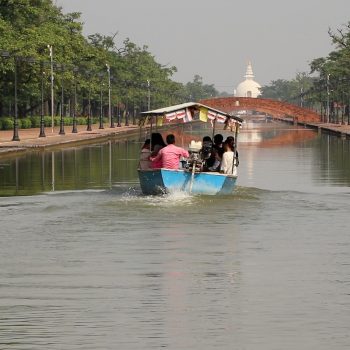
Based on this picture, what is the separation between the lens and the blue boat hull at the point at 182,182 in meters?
27.7

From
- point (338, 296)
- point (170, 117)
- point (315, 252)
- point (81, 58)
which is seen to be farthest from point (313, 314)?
point (81, 58)

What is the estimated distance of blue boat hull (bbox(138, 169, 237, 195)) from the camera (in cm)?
2769

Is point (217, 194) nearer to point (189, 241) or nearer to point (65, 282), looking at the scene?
point (189, 241)

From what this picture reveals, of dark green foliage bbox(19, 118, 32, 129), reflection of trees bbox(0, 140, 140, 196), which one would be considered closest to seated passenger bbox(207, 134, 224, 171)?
reflection of trees bbox(0, 140, 140, 196)

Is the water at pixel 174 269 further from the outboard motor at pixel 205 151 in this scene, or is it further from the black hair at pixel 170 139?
the black hair at pixel 170 139

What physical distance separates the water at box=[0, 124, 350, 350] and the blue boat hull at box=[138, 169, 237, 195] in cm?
54

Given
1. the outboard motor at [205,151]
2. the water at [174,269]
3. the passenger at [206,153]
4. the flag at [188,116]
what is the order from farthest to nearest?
the flag at [188,116] < the outboard motor at [205,151] < the passenger at [206,153] < the water at [174,269]

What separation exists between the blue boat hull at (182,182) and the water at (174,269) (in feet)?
1.77

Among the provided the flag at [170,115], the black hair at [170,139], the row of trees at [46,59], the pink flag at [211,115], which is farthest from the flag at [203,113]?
the row of trees at [46,59]

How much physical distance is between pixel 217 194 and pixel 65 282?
1387cm

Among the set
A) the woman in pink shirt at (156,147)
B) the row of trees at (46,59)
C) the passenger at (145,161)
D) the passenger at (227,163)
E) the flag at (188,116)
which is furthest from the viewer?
the row of trees at (46,59)

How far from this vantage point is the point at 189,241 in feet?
64.4

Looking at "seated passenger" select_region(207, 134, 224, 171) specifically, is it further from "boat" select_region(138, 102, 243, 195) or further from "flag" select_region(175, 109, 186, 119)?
"flag" select_region(175, 109, 186, 119)

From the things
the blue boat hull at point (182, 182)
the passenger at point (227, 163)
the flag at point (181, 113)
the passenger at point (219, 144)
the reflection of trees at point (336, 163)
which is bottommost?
the reflection of trees at point (336, 163)
